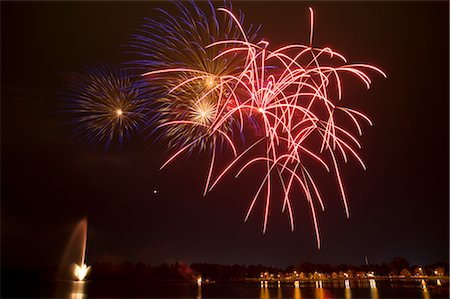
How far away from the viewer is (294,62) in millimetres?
17125

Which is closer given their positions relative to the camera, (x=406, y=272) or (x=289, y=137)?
(x=289, y=137)

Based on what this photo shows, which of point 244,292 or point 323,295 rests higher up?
point 323,295

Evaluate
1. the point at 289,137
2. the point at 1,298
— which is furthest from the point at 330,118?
the point at 1,298

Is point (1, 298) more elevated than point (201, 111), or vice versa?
point (201, 111)

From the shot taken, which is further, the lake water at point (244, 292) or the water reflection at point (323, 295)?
the lake water at point (244, 292)

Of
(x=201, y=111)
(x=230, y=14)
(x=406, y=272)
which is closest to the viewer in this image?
(x=230, y=14)

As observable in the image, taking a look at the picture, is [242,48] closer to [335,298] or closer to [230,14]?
[230,14]

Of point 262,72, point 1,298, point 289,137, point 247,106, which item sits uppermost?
point 262,72

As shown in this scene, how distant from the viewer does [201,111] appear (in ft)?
62.1

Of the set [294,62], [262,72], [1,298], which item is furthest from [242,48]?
[1,298]

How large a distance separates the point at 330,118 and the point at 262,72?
397 cm

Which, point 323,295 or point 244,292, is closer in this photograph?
point 323,295

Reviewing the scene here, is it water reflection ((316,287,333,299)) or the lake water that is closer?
water reflection ((316,287,333,299))

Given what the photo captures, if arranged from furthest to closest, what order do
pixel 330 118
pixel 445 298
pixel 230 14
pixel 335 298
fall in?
pixel 335 298 < pixel 445 298 < pixel 330 118 < pixel 230 14
